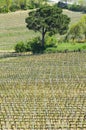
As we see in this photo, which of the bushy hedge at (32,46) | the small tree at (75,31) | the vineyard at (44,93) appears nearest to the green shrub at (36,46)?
the bushy hedge at (32,46)

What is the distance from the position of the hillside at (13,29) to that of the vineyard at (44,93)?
22.7m

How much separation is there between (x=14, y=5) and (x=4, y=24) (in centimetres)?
1385

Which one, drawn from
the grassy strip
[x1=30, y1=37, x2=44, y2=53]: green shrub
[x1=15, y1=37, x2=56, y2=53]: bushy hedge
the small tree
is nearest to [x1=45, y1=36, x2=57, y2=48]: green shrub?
[x1=15, y1=37, x2=56, y2=53]: bushy hedge

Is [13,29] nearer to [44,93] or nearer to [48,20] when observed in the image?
[48,20]

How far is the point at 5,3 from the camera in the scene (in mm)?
86875

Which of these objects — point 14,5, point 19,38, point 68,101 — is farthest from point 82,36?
point 68,101

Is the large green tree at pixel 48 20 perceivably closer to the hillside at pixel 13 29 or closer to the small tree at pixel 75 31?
the small tree at pixel 75 31

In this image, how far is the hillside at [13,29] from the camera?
65.4m

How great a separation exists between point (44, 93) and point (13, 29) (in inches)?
1940

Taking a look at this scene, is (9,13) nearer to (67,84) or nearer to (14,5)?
(14,5)

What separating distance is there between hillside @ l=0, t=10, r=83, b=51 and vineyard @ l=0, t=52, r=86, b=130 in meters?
22.7

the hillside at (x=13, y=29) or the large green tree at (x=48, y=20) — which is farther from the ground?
the large green tree at (x=48, y=20)

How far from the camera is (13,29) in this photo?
74.3m

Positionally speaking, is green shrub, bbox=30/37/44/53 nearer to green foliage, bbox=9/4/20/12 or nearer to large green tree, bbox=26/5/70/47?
large green tree, bbox=26/5/70/47
